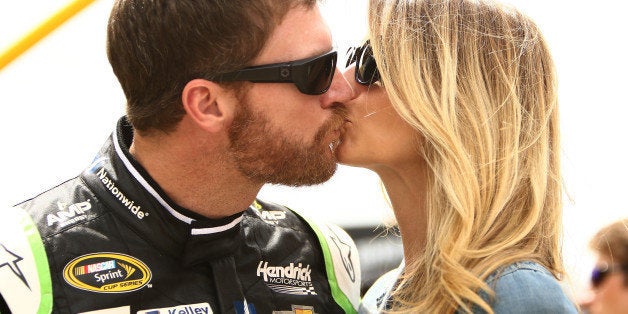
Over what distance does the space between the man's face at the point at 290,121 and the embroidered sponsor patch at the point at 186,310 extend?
1.31ft

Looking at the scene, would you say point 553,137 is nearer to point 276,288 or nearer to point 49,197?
point 276,288

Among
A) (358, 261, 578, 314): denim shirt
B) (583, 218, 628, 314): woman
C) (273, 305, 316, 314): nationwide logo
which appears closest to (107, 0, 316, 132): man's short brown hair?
(273, 305, 316, 314): nationwide logo

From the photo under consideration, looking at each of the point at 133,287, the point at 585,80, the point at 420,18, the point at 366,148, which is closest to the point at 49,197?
the point at 133,287

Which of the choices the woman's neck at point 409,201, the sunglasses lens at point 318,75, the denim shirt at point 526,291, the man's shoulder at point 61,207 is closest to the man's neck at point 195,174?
the man's shoulder at point 61,207

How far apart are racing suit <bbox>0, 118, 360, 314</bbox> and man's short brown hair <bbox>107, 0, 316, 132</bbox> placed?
15 cm

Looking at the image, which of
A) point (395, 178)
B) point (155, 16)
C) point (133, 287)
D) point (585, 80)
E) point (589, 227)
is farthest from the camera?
point (585, 80)

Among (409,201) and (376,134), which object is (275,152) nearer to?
(376,134)

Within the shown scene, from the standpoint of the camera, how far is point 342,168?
5715 mm

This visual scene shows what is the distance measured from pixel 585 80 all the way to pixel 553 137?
3344 millimetres

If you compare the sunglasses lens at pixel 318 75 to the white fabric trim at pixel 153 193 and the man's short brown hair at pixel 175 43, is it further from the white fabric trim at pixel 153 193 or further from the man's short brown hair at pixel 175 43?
the white fabric trim at pixel 153 193

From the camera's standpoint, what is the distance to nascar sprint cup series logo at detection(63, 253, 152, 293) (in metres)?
2.30

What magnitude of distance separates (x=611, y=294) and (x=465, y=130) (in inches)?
55.5

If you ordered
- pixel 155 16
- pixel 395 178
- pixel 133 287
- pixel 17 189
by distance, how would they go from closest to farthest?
pixel 133 287 < pixel 155 16 < pixel 395 178 < pixel 17 189

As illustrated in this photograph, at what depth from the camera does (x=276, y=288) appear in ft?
8.63
